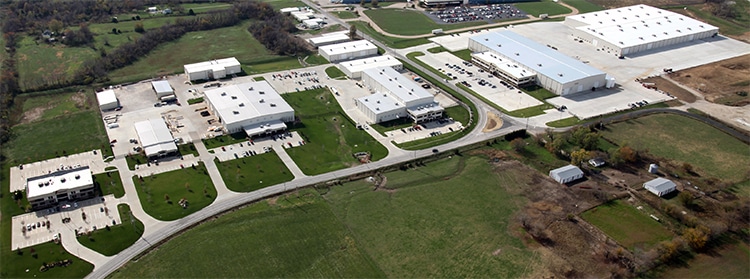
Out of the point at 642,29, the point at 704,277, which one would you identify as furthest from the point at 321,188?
the point at 642,29

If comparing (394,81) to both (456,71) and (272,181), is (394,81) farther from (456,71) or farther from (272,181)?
(272,181)

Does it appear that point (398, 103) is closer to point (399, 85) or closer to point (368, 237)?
point (399, 85)

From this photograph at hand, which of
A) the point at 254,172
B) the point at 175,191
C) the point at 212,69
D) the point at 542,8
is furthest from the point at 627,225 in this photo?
the point at 542,8

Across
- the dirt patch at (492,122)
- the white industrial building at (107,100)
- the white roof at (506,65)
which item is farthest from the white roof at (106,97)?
the white roof at (506,65)

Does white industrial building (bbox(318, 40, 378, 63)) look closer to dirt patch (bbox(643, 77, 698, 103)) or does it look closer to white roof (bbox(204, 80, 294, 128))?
white roof (bbox(204, 80, 294, 128))

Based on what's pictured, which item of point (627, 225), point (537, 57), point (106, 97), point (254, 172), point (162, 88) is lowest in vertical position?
point (254, 172)

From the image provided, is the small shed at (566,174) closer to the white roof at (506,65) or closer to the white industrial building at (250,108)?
the white roof at (506,65)
